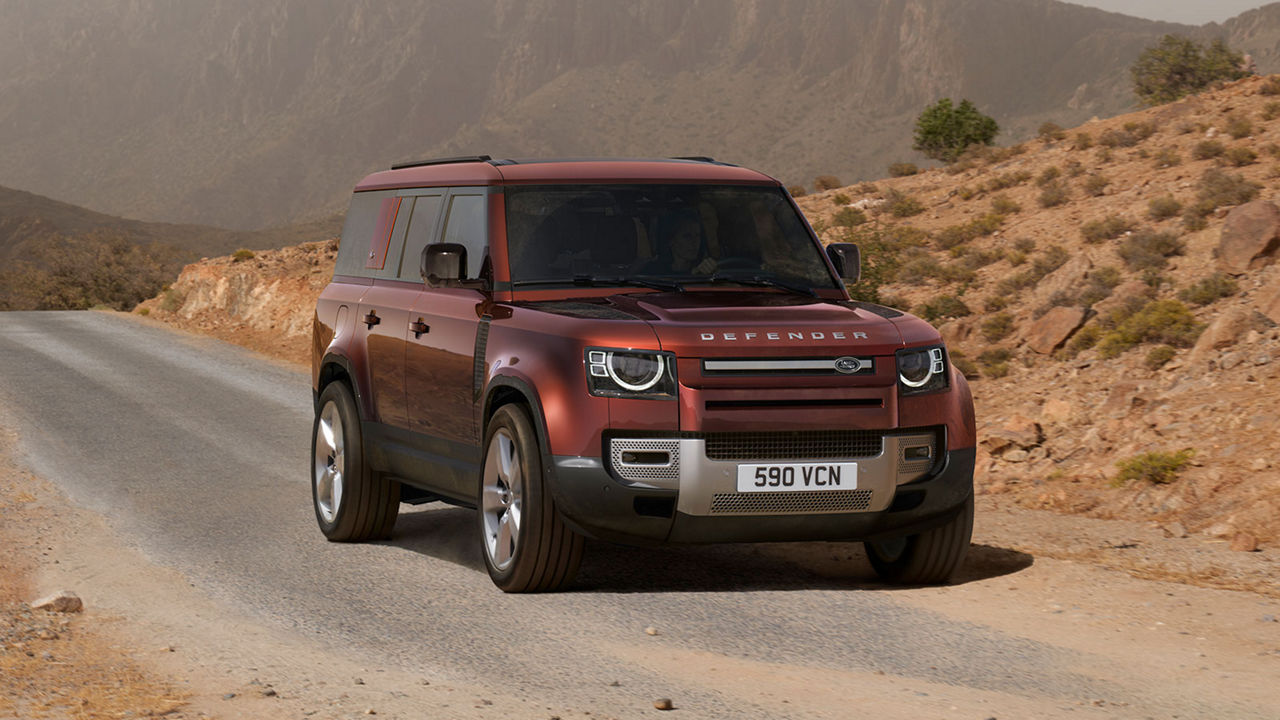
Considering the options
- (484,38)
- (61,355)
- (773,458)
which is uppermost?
(484,38)

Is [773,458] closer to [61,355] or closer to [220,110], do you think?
[61,355]

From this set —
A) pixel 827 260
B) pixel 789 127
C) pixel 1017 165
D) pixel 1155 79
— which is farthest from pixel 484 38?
pixel 827 260

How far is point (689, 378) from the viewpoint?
6734 millimetres

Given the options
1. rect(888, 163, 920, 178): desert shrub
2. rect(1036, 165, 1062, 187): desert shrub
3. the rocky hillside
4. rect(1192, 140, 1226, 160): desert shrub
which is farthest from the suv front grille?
rect(888, 163, 920, 178): desert shrub

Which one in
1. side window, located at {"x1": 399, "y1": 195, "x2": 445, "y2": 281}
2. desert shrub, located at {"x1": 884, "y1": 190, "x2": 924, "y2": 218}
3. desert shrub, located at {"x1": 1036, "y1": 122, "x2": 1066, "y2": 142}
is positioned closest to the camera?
side window, located at {"x1": 399, "y1": 195, "x2": 445, "y2": 281}

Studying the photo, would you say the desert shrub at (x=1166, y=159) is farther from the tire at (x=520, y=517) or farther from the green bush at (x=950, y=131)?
the tire at (x=520, y=517)

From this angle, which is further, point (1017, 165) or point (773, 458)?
point (1017, 165)

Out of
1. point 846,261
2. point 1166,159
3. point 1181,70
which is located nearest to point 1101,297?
point 1166,159

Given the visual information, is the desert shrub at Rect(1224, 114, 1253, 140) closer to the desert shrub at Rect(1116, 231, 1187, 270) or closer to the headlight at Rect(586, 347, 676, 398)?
the desert shrub at Rect(1116, 231, 1187, 270)

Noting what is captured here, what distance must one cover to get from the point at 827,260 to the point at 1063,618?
245 centimetres

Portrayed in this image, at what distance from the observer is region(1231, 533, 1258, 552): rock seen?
29.8 ft

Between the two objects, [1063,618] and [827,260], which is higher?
[827,260]

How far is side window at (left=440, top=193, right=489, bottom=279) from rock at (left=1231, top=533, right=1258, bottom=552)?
4923 mm

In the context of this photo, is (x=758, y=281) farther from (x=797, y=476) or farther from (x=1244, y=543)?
(x=1244, y=543)
